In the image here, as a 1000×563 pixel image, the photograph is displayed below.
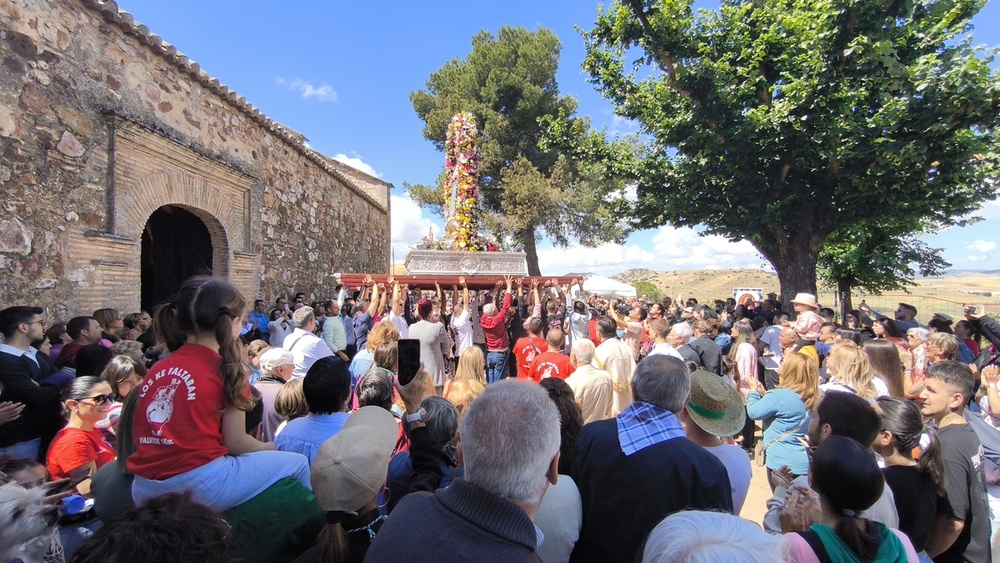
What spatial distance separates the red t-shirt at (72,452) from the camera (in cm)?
271

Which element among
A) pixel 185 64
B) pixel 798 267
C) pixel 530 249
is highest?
pixel 185 64

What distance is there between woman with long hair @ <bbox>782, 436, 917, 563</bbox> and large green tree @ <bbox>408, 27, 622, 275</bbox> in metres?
17.0

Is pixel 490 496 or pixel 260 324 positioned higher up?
pixel 490 496

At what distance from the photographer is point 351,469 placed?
1.64 metres

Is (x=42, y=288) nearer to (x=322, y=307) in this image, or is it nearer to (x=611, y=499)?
(x=322, y=307)

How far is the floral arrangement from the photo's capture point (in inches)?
408

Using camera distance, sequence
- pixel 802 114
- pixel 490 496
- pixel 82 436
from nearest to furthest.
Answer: pixel 490 496 < pixel 82 436 < pixel 802 114

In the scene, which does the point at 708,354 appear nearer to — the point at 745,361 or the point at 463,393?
the point at 745,361

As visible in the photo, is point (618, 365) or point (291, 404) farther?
point (618, 365)

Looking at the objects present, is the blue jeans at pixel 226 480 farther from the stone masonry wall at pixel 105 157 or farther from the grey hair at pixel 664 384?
the stone masonry wall at pixel 105 157

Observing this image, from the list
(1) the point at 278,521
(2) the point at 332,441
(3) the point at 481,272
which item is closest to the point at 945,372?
(2) the point at 332,441

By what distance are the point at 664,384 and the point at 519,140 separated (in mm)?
18726

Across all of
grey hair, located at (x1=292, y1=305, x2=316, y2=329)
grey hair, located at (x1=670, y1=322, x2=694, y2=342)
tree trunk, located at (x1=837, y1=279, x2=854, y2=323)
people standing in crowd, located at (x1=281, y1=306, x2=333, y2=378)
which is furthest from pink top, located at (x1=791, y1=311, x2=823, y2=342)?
tree trunk, located at (x1=837, y1=279, x2=854, y2=323)

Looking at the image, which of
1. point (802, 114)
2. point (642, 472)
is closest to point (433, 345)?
point (642, 472)
